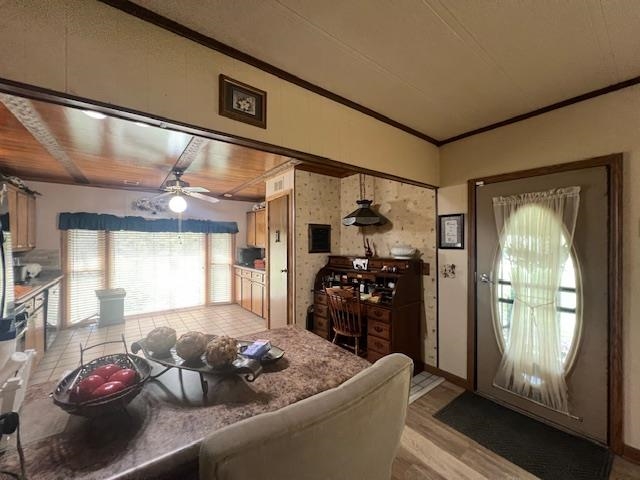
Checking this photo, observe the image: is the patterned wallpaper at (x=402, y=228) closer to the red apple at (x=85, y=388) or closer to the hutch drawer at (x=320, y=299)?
the hutch drawer at (x=320, y=299)

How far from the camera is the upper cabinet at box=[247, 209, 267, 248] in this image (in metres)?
5.48

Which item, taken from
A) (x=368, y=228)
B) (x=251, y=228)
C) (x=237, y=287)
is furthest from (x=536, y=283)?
(x=237, y=287)

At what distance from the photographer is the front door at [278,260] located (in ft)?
12.1

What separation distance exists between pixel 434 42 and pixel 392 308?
2113 millimetres

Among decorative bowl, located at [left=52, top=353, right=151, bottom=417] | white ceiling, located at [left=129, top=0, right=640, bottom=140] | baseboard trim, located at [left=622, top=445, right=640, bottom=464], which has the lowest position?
baseboard trim, located at [left=622, top=445, right=640, bottom=464]

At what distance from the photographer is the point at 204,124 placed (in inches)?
49.4

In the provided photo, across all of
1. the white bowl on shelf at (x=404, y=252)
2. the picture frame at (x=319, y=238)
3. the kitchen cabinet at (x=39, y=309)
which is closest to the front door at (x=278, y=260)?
the picture frame at (x=319, y=238)

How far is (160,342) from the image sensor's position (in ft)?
3.88

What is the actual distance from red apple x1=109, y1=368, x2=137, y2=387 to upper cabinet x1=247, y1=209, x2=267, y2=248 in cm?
449

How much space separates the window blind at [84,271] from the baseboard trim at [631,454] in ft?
21.6

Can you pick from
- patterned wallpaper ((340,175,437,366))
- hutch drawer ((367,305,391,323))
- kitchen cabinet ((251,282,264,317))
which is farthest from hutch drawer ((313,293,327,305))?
→ kitchen cabinet ((251,282,264,317))

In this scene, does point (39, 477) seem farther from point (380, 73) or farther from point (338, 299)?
point (338, 299)

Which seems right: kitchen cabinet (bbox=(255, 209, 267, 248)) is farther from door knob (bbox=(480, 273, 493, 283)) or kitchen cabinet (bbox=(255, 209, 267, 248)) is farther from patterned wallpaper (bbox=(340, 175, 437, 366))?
door knob (bbox=(480, 273, 493, 283))

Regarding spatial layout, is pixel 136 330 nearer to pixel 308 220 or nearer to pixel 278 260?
pixel 278 260
